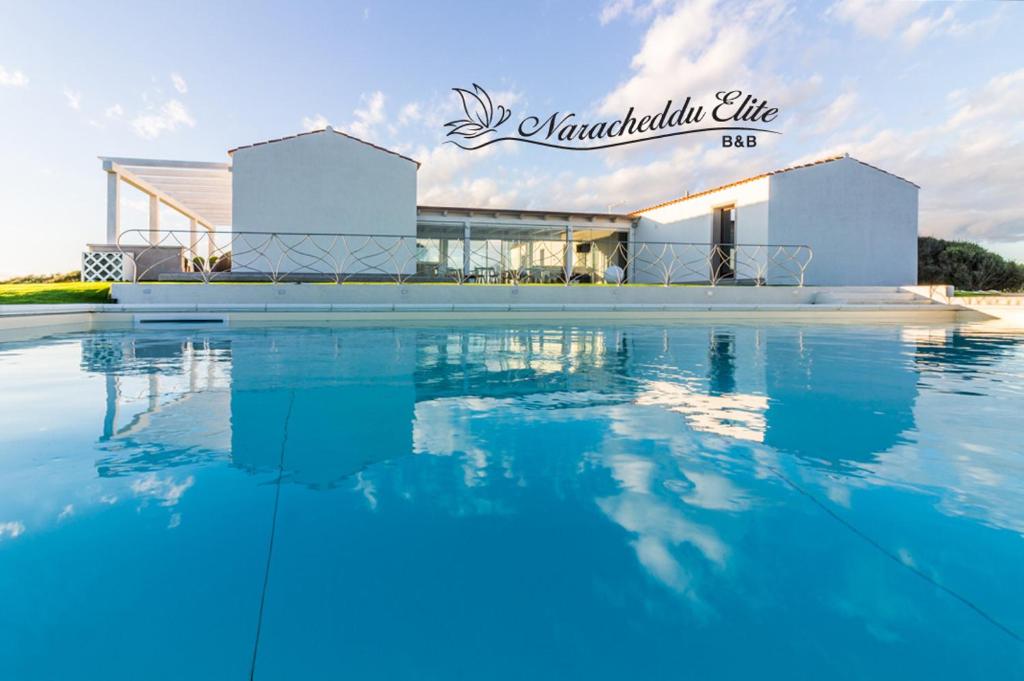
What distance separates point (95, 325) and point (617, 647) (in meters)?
8.56

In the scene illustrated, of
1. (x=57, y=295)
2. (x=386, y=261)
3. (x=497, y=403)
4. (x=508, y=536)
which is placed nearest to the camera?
(x=508, y=536)

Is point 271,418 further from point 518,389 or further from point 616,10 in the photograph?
point 616,10

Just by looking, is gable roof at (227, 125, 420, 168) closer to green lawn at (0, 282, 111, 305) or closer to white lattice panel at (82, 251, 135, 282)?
white lattice panel at (82, 251, 135, 282)

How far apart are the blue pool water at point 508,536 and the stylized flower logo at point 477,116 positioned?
1123 centimetres

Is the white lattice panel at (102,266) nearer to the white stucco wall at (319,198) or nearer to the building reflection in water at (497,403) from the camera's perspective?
the white stucco wall at (319,198)

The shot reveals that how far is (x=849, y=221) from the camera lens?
40.6 feet

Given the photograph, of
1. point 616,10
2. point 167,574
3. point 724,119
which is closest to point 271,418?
point 167,574

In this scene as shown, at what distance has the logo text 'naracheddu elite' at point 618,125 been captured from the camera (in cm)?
1280

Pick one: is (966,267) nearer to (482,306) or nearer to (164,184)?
(482,306)

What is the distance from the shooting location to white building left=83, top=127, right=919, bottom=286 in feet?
35.4

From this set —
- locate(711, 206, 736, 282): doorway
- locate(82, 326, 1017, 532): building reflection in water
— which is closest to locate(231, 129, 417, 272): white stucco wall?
locate(82, 326, 1017, 532): building reflection in water

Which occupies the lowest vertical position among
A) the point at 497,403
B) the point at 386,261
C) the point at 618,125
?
the point at 497,403

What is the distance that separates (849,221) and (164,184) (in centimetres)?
1588

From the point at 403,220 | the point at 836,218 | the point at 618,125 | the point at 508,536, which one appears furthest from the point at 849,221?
the point at 508,536
